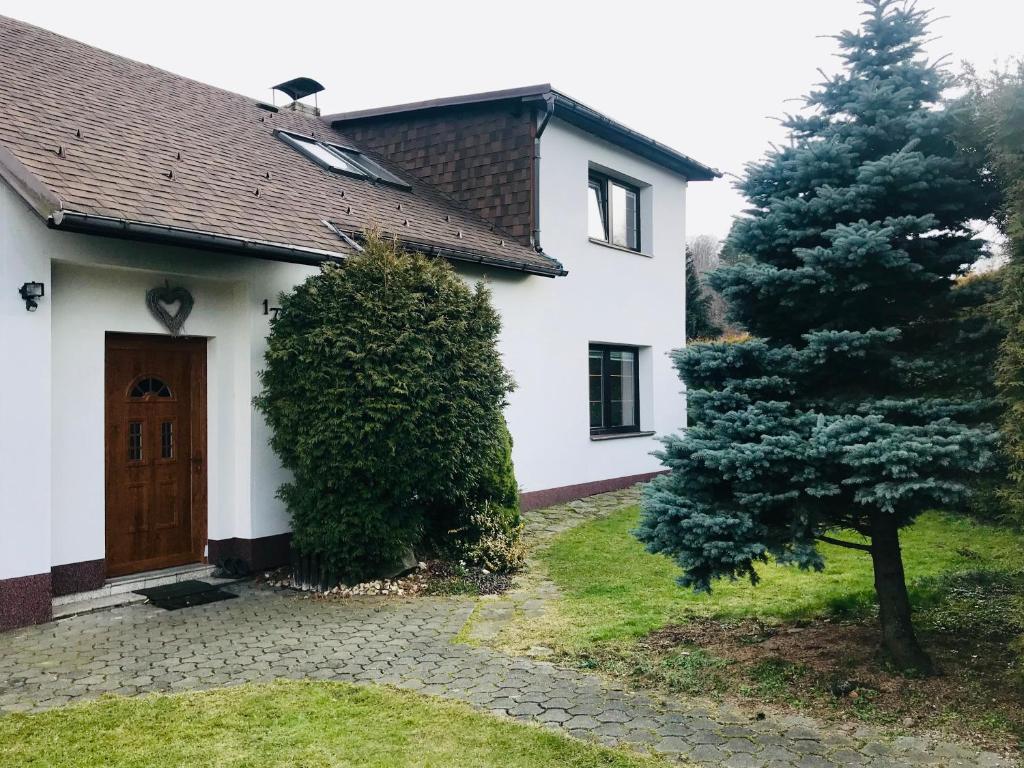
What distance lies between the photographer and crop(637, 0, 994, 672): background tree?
4652 millimetres

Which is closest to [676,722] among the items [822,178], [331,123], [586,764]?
[586,764]

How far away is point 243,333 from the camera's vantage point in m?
8.09

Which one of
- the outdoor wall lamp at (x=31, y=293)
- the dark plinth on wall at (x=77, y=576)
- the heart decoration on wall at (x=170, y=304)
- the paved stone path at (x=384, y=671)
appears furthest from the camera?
the heart decoration on wall at (x=170, y=304)

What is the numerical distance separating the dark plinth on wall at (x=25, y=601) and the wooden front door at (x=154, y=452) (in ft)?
3.45

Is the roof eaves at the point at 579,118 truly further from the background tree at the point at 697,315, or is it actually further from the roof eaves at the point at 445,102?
the background tree at the point at 697,315

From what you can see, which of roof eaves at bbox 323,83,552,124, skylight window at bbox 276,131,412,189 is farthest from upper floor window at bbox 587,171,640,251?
skylight window at bbox 276,131,412,189

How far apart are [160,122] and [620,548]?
7.16 metres

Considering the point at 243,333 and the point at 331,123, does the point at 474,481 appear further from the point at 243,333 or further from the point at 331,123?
the point at 331,123

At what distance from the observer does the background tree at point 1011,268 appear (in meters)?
4.04

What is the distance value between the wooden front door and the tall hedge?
3.22ft

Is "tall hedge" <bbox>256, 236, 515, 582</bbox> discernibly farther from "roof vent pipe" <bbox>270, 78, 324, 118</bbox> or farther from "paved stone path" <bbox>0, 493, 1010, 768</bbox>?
"roof vent pipe" <bbox>270, 78, 324, 118</bbox>

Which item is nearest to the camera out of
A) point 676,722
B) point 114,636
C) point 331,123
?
point 676,722

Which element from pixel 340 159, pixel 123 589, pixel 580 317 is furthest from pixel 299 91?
pixel 123 589

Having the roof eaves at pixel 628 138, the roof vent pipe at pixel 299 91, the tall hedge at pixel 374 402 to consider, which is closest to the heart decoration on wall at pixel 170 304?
the tall hedge at pixel 374 402
